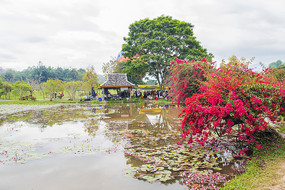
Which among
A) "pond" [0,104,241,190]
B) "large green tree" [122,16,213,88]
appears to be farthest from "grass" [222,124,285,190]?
"large green tree" [122,16,213,88]

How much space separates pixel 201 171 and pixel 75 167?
10.2 feet

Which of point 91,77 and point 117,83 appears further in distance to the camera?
point 91,77

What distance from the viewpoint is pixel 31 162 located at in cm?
541

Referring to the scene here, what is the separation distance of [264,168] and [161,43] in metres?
24.1

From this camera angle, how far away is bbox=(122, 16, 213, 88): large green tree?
2714 cm

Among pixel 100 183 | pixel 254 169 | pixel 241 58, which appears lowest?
pixel 100 183

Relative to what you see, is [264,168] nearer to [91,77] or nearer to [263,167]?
[263,167]

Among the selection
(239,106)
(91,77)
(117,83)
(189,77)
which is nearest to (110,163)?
(239,106)

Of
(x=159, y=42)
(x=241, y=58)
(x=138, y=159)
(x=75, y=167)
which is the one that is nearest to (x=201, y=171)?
(x=138, y=159)

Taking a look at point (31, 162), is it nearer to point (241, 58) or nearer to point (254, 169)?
point (254, 169)

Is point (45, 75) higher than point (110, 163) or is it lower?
higher

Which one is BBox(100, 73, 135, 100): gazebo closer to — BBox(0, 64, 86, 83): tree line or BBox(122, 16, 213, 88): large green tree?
BBox(122, 16, 213, 88): large green tree

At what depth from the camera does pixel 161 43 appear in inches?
1056

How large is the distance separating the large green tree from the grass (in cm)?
2129
